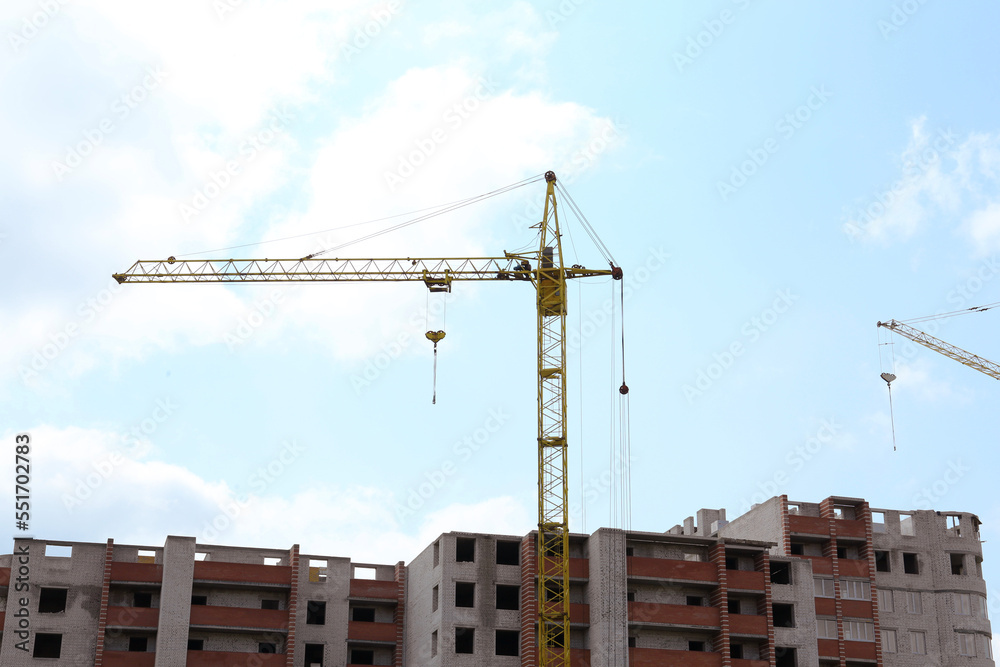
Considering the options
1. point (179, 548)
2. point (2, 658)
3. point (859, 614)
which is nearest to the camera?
point (2, 658)

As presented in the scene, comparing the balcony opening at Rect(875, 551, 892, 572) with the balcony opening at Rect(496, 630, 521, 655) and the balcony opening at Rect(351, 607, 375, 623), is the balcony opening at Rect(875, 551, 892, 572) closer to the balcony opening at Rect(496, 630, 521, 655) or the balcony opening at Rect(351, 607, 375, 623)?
the balcony opening at Rect(496, 630, 521, 655)

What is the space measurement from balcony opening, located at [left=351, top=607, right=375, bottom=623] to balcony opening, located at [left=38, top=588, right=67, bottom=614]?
72.5ft

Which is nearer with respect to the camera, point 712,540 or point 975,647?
point 712,540

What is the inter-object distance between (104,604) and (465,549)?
2647 cm

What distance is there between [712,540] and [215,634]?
3829 centimetres

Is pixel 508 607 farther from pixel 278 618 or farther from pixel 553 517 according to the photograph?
pixel 278 618

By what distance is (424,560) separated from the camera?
104 metres

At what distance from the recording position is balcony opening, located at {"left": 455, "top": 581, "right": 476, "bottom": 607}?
99938mm

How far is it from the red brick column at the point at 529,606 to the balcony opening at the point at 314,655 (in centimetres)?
1574

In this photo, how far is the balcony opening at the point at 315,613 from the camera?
104 metres

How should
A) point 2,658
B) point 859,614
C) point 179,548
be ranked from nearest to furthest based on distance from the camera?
point 2,658, point 179,548, point 859,614

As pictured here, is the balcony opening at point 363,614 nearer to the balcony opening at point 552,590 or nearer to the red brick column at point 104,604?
the balcony opening at point 552,590

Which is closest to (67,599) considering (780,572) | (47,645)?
(47,645)

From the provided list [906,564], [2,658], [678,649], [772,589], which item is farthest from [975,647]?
[2,658]
